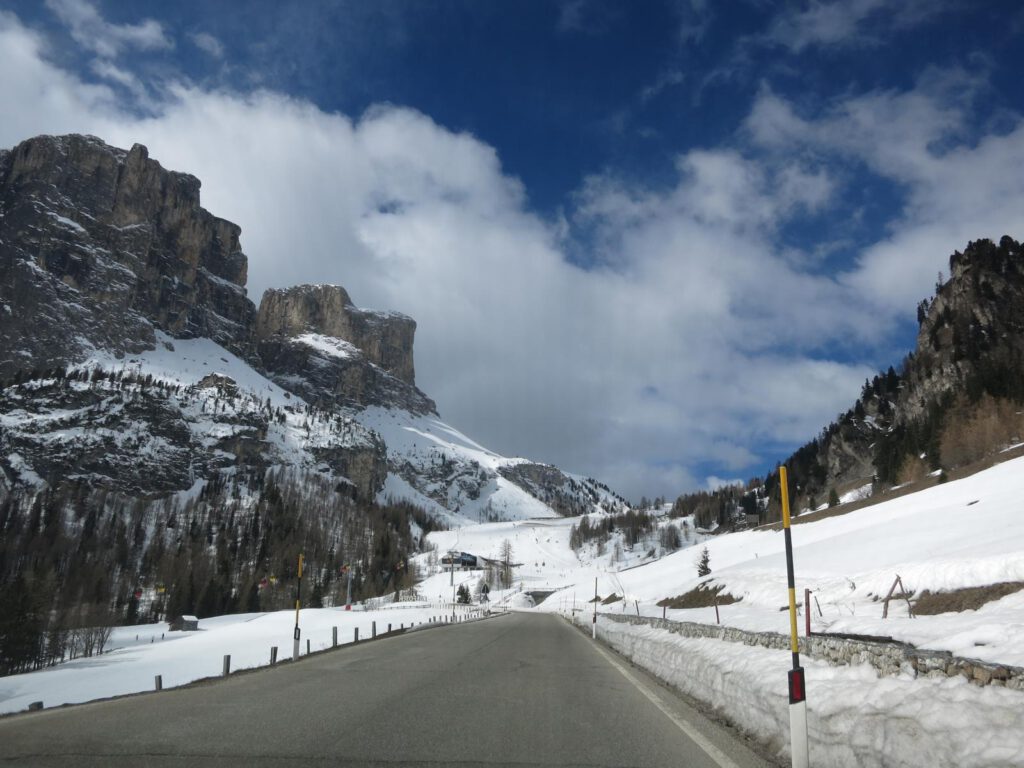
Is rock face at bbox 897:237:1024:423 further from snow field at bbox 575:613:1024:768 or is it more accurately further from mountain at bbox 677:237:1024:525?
snow field at bbox 575:613:1024:768

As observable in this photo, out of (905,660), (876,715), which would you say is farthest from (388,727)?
(905,660)

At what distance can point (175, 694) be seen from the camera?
11359mm

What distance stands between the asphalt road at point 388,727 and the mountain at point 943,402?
234 feet

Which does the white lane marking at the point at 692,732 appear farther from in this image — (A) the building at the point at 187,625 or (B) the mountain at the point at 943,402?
(A) the building at the point at 187,625

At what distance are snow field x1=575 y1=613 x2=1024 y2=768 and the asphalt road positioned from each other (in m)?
0.53

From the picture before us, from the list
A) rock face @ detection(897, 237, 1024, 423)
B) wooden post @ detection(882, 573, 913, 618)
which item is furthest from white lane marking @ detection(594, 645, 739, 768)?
rock face @ detection(897, 237, 1024, 423)

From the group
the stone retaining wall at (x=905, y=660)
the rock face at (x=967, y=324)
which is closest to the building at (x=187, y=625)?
the stone retaining wall at (x=905, y=660)

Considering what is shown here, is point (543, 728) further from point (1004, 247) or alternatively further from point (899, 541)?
point (1004, 247)

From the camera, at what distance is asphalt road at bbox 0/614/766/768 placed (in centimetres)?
628

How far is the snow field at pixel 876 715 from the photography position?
13.4 ft

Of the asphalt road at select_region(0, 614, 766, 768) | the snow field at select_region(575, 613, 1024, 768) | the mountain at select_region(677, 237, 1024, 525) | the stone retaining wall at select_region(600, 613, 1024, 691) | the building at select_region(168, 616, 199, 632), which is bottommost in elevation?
the building at select_region(168, 616, 199, 632)

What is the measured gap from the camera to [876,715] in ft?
16.7

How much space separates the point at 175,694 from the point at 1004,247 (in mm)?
165947

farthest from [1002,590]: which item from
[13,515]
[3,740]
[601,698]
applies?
[13,515]
